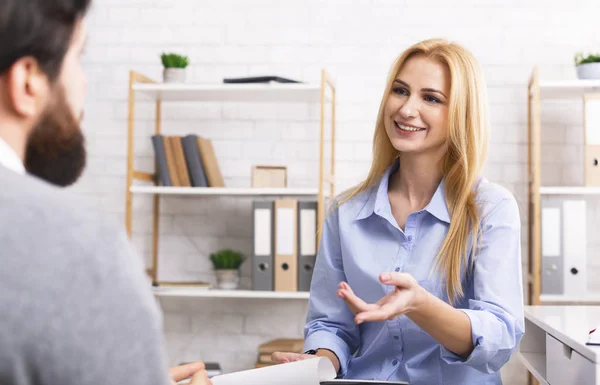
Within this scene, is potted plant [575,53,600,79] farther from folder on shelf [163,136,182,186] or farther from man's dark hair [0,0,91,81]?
man's dark hair [0,0,91,81]

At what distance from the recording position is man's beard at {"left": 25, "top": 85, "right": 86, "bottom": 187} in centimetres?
67

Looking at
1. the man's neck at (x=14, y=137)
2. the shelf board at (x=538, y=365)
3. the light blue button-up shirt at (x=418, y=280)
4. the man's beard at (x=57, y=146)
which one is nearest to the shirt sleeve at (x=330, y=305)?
the light blue button-up shirt at (x=418, y=280)

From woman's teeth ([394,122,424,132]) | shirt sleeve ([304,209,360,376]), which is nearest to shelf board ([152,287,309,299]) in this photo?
shirt sleeve ([304,209,360,376])

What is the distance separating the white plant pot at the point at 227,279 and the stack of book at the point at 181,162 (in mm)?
374

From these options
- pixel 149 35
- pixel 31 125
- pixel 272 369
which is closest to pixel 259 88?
pixel 149 35

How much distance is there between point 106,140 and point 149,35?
52cm

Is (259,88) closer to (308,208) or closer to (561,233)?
(308,208)

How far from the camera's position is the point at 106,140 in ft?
11.2

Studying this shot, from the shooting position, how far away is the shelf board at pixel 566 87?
9.43 feet

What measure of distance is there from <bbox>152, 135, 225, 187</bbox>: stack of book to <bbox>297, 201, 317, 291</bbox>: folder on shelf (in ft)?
1.39

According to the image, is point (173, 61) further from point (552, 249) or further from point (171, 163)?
point (552, 249)

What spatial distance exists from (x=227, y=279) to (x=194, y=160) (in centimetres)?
52

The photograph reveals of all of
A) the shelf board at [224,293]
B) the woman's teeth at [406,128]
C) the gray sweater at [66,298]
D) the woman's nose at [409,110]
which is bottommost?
the shelf board at [224,293]

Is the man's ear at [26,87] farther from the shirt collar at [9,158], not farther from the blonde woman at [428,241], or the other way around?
the blonde woman at [428,241]
